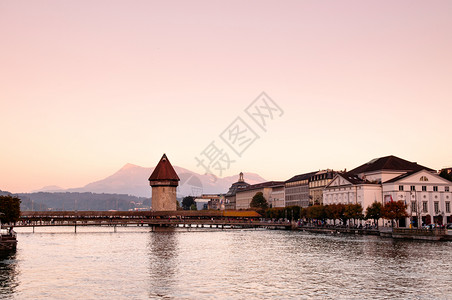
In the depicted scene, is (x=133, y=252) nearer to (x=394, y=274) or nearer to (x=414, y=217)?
(x=394, y=274)

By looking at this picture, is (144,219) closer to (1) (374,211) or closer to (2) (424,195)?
(1) (374,211)

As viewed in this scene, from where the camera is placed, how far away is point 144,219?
118 m

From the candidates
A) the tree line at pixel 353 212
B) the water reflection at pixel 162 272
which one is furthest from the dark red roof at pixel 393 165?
the water reflection at pixel 162 272

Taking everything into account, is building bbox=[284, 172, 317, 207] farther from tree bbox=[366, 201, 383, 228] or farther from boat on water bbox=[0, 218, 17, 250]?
boat on water bbox=[0, 218, 17, 250]

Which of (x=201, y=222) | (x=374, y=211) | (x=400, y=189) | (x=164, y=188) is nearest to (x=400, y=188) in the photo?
(x=400, y=189)

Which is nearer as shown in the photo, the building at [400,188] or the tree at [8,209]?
the tree at [8,209]

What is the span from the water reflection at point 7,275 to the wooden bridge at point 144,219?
1862 inches

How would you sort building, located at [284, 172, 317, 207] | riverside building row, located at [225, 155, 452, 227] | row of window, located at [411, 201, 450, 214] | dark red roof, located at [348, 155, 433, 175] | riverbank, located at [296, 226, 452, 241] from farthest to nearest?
building, located at [284, 172, 317, 207], dark red roof, located at [348, 155, 433, 175], riverside building row, located at [225, 155, 452, 227], row of window, located at [411, 201, 450, 214], riverbank, located at [296, 226, 452, 241]

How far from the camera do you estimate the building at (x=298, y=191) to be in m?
153

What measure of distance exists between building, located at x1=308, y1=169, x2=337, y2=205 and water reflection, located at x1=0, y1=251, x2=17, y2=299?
9628 cm

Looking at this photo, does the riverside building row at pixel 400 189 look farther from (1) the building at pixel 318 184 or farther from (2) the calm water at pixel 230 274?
(2) the calm water at pixel 230 274

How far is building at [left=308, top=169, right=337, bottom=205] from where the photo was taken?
13712 cm

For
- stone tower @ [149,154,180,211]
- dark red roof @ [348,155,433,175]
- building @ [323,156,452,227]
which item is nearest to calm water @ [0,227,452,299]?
building @ [323,156,452,227]

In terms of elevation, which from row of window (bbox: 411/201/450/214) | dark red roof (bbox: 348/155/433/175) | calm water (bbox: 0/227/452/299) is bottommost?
calm water (bbox: 0/227/452/299)
